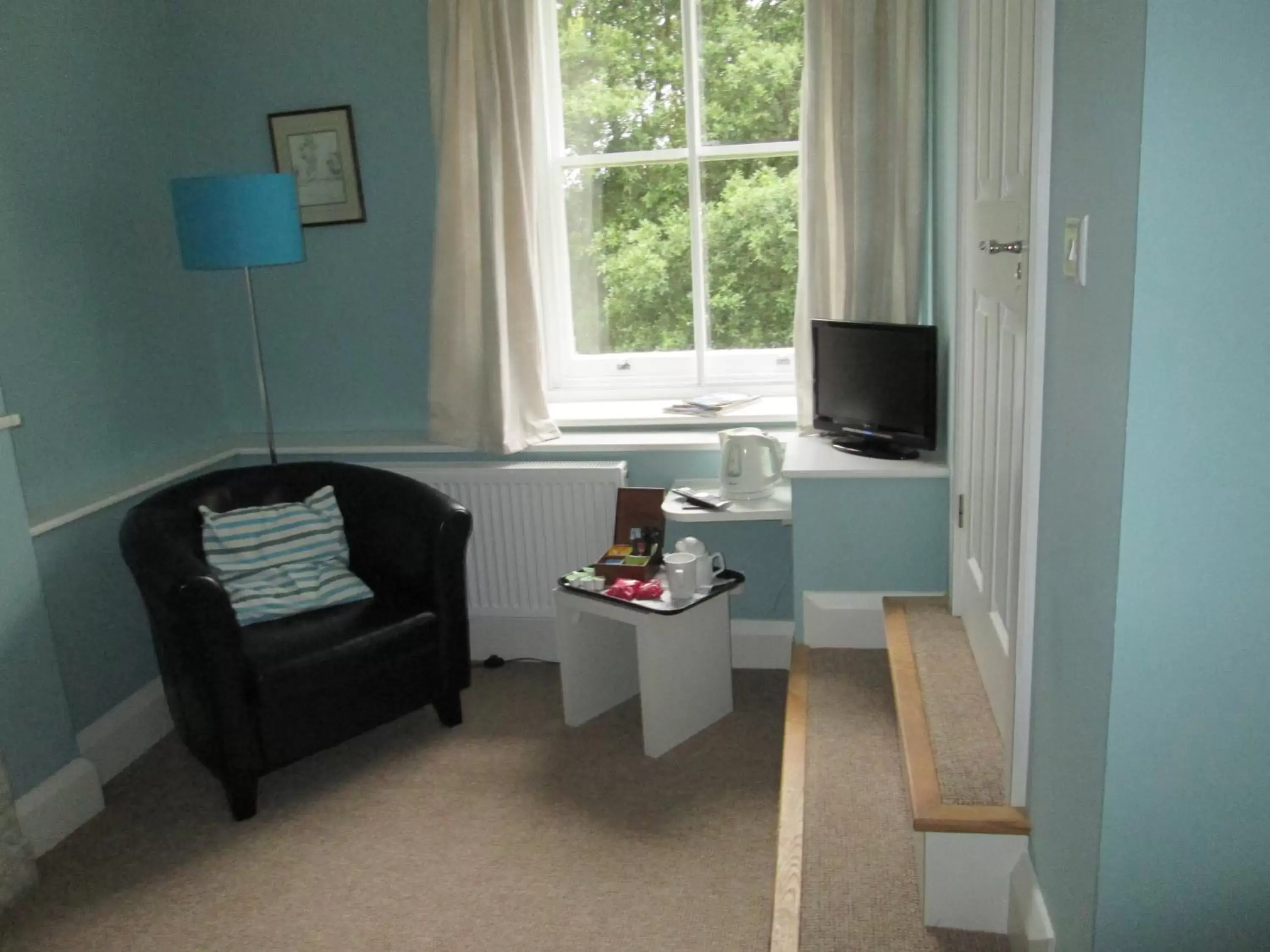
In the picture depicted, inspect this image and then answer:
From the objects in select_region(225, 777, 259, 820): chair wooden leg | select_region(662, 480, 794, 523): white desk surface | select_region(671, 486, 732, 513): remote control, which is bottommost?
select_region(225, 777, 259, 820): chair wooden leg

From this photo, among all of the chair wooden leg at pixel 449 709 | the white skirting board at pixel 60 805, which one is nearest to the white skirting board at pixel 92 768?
the white skirting board at pixel 60 805

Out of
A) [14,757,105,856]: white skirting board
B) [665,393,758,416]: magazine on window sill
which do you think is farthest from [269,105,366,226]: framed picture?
[14,757,105,856]: white skirting board

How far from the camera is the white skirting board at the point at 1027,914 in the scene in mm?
1603

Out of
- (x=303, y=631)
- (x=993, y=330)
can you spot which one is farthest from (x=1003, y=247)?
(x=303, y=631)

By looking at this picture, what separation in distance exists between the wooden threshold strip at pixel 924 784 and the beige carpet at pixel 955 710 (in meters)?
0.02

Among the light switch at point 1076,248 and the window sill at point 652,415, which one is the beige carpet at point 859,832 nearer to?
the window sill at point 652,415

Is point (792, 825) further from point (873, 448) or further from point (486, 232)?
point (486, 232)

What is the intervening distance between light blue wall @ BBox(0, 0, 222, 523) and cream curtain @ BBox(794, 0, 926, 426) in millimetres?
2127

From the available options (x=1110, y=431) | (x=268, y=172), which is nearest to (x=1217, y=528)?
(x=1110, y=431)

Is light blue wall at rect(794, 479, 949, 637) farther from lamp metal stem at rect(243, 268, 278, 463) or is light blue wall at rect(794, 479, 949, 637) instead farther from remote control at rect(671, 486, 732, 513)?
lamp metal stem at rect(243, 268, 278, 463)

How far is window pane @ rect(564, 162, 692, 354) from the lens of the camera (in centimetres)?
344

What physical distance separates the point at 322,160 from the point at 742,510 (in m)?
1.88

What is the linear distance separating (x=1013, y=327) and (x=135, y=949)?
2.26 meters

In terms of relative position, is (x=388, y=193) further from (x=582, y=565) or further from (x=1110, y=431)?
(x=1110, y=431)
